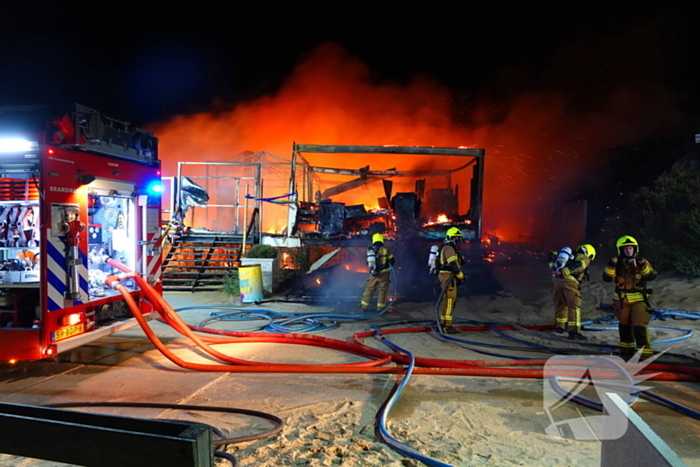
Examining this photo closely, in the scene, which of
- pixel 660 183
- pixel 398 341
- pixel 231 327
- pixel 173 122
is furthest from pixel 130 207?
pixel 173 122

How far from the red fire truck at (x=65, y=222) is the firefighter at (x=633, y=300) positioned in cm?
644

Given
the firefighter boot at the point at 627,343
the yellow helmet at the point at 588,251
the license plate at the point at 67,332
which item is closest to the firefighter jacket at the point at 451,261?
the yellow helmet at the point at 588,251

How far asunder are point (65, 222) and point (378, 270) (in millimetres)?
5739

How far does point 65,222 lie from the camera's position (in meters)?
4.51

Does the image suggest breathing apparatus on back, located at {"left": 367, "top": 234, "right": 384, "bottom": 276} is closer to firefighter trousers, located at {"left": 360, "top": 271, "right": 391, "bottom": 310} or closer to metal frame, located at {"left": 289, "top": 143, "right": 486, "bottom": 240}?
firefighter trousers, located at {"left": 360, "top": 271, "right": 391, "bottom": 310}

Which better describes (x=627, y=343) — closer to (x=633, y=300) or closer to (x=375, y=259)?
(x=633, y=300)

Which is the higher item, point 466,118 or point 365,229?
point 466,118

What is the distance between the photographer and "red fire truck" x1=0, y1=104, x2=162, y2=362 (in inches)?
171

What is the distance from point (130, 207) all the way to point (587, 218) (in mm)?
18174

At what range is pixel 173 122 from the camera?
21.8m

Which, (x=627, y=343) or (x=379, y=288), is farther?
(x=379, y=288)

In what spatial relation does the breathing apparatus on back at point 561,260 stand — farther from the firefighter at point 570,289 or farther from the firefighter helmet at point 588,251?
the firefighter helmet at point 588,251

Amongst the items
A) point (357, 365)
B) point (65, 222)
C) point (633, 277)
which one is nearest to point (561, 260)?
point (633, 277)

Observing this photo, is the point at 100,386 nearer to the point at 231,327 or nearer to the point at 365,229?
the point at 231,327
